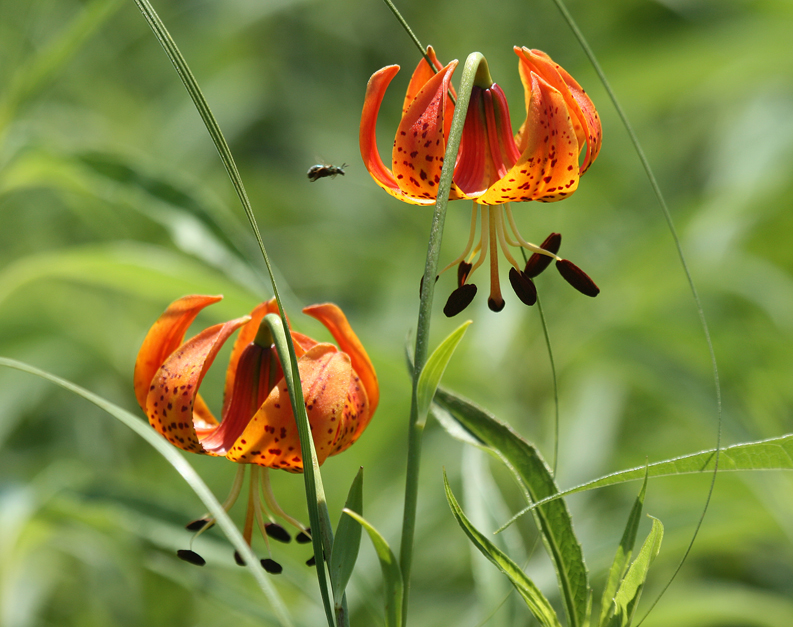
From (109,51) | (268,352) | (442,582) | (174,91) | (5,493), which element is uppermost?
(109,51)

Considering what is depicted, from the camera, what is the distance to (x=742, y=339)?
1.13 metres

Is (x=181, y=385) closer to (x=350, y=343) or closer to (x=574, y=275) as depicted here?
(x=350, y=343)

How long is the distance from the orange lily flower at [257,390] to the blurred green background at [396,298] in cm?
20

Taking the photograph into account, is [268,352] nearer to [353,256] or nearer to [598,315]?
[598,315]

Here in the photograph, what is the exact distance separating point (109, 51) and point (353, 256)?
78cm

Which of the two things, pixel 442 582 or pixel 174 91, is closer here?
pixel 442 582

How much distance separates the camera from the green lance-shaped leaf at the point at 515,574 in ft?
1.29

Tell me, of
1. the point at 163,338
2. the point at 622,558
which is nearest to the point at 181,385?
the point at 163,338

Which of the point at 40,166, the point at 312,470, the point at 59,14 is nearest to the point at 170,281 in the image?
the point at 40,166

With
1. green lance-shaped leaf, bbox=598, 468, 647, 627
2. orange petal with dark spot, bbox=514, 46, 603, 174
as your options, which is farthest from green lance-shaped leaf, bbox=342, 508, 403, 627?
orange petal with dark spot, bbox=514, 46, 603, 174

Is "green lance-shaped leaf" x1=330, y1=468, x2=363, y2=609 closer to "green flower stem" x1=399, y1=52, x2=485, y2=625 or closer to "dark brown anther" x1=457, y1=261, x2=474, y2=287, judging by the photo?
"green flower stem" x1=399, y1=52, x2=485, y2=625

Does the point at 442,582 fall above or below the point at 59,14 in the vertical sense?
below

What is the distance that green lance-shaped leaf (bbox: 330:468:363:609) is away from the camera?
38cm

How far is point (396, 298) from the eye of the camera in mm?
1511
